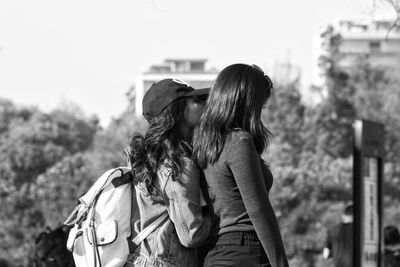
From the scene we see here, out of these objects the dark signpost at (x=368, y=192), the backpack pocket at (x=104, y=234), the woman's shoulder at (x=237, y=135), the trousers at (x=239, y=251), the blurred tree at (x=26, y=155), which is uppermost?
the woman's shoulder at (x=237, y=135)

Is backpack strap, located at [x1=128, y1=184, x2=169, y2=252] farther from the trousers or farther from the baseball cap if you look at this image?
the baseball cap

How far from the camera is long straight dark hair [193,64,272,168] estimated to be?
14.1 ft

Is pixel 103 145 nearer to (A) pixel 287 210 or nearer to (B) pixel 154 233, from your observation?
(A) pixel 287 210

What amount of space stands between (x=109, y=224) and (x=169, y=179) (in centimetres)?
Result: 33

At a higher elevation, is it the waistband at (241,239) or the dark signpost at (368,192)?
the waistband at (241,239)

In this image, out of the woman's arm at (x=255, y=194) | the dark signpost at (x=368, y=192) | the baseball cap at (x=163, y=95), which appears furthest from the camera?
the dark signpost at (x=368, y=192)

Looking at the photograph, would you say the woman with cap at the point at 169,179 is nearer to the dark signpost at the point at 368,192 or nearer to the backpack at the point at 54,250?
the backpack at the point at 54,250

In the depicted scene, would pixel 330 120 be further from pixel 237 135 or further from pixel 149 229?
pixel 237 135

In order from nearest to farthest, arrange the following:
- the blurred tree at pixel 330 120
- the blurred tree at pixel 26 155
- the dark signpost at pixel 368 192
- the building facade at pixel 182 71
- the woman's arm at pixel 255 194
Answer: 1. the woman's arm at pixel 255 194
2. the dark signpost at pixel 368 192
3. the blurred tree at pixel 26 155
4. the blurred tree at pixel 330 120
5. the building facade at pixel 182 71

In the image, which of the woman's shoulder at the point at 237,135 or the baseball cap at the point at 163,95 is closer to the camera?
the woman's shoulder at the point at 237,135

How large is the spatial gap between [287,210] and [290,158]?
3931 millimetres

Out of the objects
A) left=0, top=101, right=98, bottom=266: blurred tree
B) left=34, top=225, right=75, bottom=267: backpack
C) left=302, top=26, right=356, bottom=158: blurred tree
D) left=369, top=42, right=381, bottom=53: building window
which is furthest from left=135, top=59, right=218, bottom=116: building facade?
left=34, top=225, right=75, bottom=267: backpack

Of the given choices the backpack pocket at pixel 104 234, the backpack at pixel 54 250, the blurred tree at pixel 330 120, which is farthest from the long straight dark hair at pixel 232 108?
the blurred tree at pixel 330 120

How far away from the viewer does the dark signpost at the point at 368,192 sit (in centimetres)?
1062
